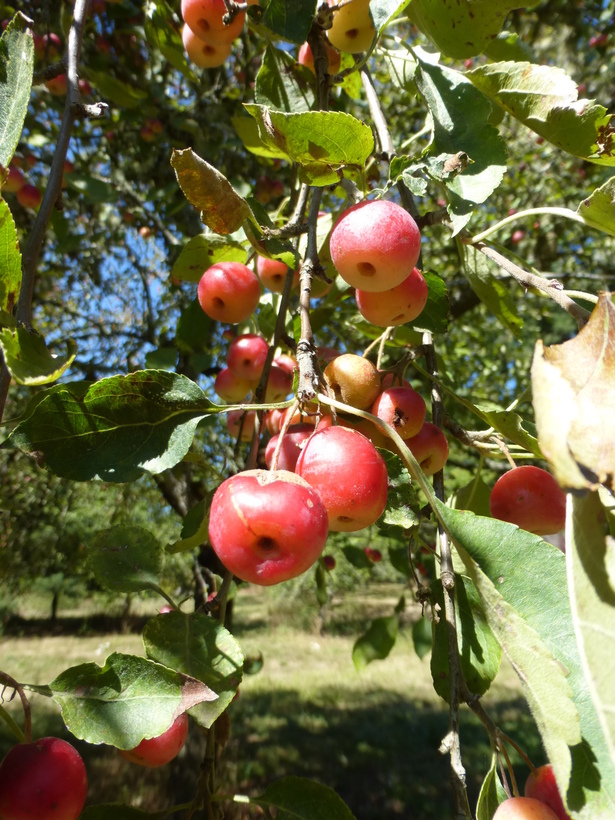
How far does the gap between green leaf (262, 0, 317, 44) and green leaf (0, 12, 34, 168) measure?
1.38ft

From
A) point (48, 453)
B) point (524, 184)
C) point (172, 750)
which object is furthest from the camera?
point (524, 184)

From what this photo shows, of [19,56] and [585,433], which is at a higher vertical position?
[19,56]

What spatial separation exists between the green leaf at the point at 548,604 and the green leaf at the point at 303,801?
522mm

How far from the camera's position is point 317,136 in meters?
0.83

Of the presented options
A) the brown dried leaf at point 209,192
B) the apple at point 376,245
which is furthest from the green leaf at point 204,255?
the apple at point 376,245

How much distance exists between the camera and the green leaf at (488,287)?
4.31 ft

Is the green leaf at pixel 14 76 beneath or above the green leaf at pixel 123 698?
above

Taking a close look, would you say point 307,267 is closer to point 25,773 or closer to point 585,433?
point 585,433

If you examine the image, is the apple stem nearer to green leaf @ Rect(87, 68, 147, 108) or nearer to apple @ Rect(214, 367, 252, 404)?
apple @ Rect(214, 367, 252, 404)

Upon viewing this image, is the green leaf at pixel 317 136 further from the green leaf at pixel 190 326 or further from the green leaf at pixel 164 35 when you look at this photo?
the green leaf at pixel 164 35


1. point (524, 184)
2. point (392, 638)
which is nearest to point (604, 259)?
point (524, 184)

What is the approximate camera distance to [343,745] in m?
5.86

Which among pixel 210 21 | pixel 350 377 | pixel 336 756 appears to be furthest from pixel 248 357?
pixel 336 756

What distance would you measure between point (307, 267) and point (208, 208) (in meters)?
0.18
